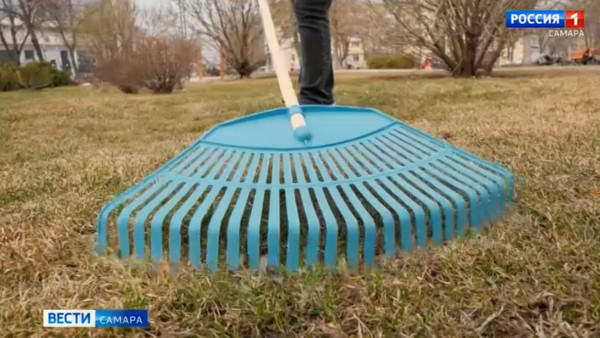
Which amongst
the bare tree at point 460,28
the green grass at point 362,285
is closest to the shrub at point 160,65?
the bare tree at point 460,28

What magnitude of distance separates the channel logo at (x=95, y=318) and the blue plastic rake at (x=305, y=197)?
0.13 metres

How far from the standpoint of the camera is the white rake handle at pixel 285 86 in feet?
3.54

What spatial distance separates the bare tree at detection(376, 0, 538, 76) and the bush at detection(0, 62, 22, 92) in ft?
25.8

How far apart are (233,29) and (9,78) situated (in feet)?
28.9

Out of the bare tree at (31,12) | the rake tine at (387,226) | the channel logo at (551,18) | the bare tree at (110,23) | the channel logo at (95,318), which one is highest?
the bare tree at (31,12)

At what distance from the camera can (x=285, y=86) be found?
4.46ft

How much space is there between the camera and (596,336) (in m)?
0.61

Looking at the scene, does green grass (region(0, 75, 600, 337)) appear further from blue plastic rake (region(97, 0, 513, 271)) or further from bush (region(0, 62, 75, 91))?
bush (region(0, 62, 75, 91))

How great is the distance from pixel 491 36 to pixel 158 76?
20.3ft

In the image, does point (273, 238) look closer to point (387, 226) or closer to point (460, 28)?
point (387, 226)

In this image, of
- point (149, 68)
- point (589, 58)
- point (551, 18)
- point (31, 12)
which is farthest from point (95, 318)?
point (31, 12)

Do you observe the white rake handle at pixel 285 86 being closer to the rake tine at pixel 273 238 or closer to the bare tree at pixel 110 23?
the rake tine at pixel 273 238

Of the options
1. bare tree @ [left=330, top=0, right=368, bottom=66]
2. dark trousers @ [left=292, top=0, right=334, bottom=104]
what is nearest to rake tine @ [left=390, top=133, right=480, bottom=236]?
dark trousers @ [left=292, top=0, right=334, bottom=104]

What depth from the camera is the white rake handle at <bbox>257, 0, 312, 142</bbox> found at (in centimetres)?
108
